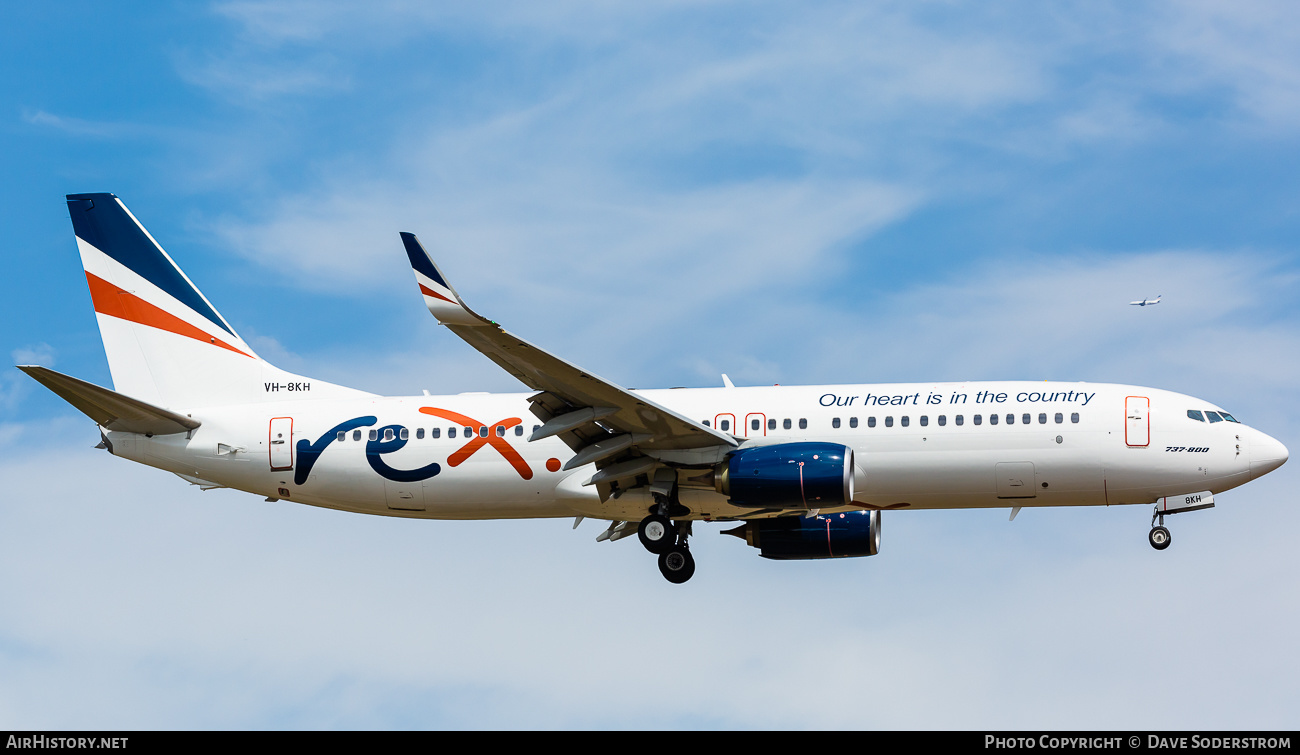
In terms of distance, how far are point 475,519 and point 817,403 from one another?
9.14 m

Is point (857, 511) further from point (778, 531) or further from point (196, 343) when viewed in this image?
point (196, 343)

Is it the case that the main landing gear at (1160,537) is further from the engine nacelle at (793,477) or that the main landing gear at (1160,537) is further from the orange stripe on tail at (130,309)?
the orange stripe on tail at (130,309)

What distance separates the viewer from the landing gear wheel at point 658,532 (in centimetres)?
3378


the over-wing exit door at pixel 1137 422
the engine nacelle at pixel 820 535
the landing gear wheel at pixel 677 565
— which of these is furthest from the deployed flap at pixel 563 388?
the over-wing exit door at pixel 1137 422

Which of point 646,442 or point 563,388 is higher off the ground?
point 563,388

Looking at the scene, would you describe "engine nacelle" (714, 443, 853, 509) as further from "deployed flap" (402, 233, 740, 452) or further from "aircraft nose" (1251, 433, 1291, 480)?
"aircraft nose" (1251, 433, 1291, 480)

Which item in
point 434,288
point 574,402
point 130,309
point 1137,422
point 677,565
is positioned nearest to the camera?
point 434,288

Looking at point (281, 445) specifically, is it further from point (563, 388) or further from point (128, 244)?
point (563, 388)

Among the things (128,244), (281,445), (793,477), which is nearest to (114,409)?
(281,445)

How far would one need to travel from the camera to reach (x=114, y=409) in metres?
34.6

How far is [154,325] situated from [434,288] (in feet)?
47.0

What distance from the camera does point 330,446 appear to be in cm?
3525

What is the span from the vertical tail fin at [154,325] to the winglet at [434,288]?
1072 cm
